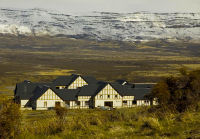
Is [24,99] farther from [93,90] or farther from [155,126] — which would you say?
[155,126]

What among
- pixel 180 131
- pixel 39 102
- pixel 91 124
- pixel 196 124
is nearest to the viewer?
pixel 180 131

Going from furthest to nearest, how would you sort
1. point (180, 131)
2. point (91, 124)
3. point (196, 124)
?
point (91, 124) → point (196, 124) → point (180, 131)

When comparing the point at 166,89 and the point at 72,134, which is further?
the point at 166,89

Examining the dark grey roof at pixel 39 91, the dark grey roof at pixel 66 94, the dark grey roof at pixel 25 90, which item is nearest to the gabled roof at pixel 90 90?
the dark grey roof at pixel 66 94

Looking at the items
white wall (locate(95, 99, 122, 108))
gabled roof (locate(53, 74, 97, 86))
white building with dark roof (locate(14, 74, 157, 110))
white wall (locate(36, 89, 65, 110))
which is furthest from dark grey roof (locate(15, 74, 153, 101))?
gabled roof (locate(53, 74, 97, 86))

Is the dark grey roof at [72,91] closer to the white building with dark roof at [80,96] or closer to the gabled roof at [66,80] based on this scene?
the white building with dark roof at [80,96]

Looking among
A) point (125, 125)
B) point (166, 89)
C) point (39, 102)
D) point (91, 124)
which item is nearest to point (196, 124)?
point (125, 125)

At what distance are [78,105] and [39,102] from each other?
7.33m

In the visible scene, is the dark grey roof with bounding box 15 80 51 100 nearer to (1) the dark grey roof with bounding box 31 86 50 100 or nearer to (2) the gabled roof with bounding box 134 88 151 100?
(1) the dark grey roof with bounding box 31 86 50 100

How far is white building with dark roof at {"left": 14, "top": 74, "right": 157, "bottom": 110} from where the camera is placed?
2427 inches

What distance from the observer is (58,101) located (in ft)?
204

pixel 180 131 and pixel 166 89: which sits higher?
pixel 166 89

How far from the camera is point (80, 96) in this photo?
6419 cm

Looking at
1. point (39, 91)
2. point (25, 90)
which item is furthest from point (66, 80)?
point (39, 91)
